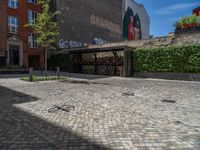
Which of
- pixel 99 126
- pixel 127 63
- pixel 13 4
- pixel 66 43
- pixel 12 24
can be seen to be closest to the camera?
pixel 99 126

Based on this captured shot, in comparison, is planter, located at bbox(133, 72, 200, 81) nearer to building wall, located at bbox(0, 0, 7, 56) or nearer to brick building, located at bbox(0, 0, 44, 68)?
brick building, located at bbox(0, 0, 44, 68)

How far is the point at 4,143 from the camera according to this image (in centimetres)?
319

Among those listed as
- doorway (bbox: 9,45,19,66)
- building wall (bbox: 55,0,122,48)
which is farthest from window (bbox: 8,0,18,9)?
building wall (bbox: 55,0,122,48)

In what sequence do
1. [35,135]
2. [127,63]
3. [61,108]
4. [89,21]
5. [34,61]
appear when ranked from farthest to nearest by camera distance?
[89,21] < [34,61] < [127,63] < [61,108] < [35,135]

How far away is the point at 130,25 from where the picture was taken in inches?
1893

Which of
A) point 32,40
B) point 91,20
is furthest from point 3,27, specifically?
point 91,20

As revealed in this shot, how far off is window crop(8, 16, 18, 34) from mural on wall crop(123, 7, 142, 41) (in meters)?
28.3

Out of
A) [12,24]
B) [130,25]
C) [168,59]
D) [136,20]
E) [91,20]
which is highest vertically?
[136,20]

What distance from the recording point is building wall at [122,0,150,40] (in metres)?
46.6

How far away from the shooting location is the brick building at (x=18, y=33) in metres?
25.1

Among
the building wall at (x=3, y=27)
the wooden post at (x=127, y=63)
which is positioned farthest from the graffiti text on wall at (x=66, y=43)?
the wooden post at (x=127, y=63)

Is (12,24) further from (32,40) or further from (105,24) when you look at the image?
(105,24)

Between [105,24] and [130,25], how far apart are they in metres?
11.2

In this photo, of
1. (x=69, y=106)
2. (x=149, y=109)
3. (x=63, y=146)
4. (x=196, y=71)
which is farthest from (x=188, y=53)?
(x=63, y=146)
